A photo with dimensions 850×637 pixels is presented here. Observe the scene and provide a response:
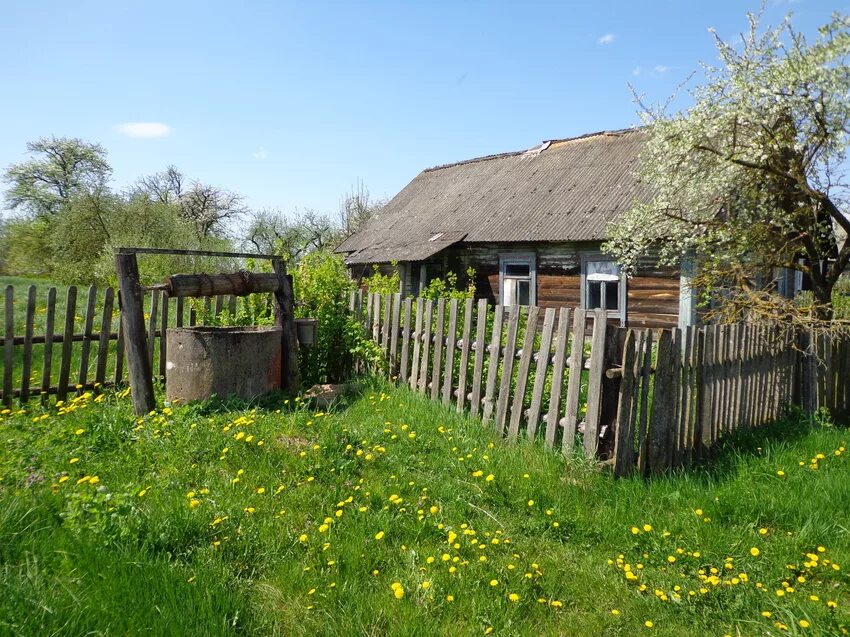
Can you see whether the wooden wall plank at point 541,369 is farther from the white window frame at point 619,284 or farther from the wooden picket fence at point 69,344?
the white window frame at point 619,284

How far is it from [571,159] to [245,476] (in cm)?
1440

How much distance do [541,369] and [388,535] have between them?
203 centimetres

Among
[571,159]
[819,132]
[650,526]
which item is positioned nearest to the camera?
[650,526]

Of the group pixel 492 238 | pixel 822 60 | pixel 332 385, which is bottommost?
pixel 332 385

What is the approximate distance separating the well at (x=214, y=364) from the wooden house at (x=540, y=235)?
5339mm

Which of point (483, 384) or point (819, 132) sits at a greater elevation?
point (819, 132)

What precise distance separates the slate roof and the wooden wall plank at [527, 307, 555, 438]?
7.41 meters

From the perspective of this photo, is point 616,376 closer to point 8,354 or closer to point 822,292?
point 822,292

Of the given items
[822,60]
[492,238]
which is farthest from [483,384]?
[492,238]

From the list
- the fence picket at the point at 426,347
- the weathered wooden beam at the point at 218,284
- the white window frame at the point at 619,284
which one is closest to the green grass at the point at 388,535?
the fence picket at the point at 426,347

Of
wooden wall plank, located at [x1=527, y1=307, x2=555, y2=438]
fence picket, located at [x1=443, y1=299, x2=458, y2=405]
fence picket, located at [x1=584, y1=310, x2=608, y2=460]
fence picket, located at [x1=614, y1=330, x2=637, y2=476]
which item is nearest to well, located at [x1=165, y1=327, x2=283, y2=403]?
fence picket, located at [x1=443, y1=299, x2=458, y2=405]

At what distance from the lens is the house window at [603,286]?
12031 mm

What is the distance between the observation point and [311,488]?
150 inches

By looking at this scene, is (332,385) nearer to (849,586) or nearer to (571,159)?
(849,586)
